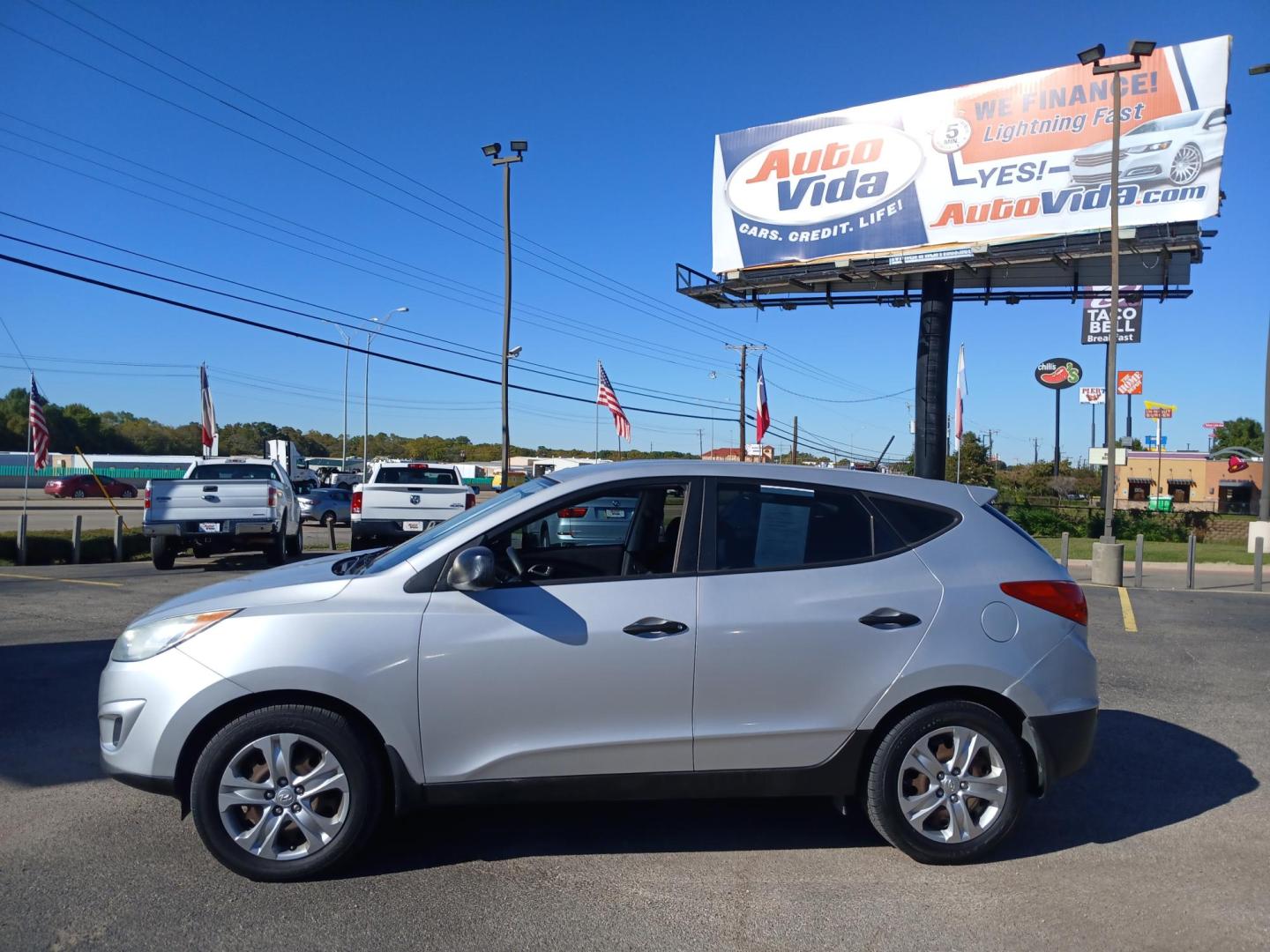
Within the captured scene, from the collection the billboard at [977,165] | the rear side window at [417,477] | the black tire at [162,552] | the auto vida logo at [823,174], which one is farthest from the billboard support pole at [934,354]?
the black tire at [162,552]

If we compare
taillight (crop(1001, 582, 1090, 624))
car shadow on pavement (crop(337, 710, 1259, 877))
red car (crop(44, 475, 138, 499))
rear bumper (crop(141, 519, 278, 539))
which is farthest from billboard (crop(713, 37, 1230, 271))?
red car (crop(44, 475, 138, 499))

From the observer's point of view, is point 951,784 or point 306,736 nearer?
point 306,736

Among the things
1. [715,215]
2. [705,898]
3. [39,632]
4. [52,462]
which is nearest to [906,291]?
[715,215]

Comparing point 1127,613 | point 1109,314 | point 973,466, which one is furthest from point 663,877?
point 973,466

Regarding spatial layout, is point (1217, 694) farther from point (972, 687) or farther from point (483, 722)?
point (483, 722)

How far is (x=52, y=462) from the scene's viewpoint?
83375mm

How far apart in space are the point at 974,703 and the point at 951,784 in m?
0.37

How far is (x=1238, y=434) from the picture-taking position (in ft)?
365

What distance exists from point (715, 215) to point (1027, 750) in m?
27.0

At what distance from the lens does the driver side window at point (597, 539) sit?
14.0 feet

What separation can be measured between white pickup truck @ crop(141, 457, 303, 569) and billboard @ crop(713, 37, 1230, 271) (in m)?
18.0

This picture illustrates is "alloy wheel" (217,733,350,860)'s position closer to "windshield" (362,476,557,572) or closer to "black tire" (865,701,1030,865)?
"windshield" (362,476,557,572)

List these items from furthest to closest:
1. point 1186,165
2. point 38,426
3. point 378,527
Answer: point 1186,165 < point 38,426 < point 378,527

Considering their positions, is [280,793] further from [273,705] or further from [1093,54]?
[1093,54]
